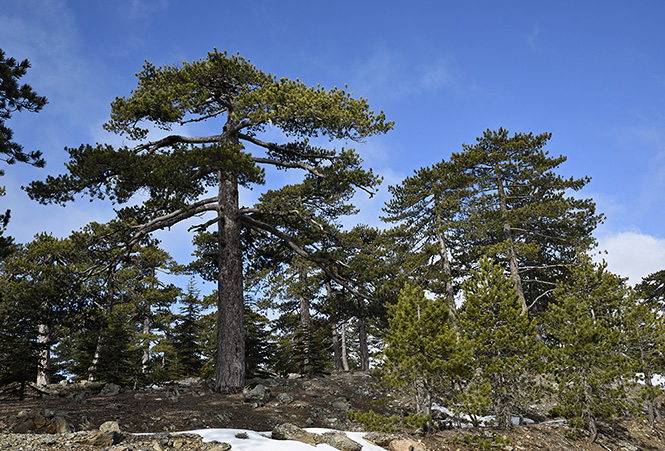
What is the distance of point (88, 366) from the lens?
62.4ft

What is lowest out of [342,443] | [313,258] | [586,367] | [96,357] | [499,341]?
[342,443]

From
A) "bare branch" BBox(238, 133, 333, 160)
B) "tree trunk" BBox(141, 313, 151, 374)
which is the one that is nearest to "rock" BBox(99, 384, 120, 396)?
"bare branch" BBox(238, 133, 333, 160)

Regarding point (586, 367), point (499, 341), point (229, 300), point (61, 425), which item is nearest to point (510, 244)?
point (586, 367)

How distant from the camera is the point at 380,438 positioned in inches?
351

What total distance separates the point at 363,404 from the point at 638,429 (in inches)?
363

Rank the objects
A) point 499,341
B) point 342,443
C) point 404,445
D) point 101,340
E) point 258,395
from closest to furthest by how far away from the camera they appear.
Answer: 1. point 342,443
2. point 404,445
3. point 499,341
4. point 258,395
5. point 101,340

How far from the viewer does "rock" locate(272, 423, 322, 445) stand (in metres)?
7.98

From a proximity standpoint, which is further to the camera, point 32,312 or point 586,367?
point 586,367

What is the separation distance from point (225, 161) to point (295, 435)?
278 inches

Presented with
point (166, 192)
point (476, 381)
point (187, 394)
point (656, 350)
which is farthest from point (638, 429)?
point (166, 192)

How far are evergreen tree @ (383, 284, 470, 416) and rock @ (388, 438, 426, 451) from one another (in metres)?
1.20

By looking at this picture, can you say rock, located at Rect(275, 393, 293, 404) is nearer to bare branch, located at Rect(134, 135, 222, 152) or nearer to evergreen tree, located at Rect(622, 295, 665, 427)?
bare branch, located at Rect(134, 135, 222, 152)

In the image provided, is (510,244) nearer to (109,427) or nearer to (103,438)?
(109,427)

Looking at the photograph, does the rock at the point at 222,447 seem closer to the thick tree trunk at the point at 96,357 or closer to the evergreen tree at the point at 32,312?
the evergreen tree at the point at 32,312
